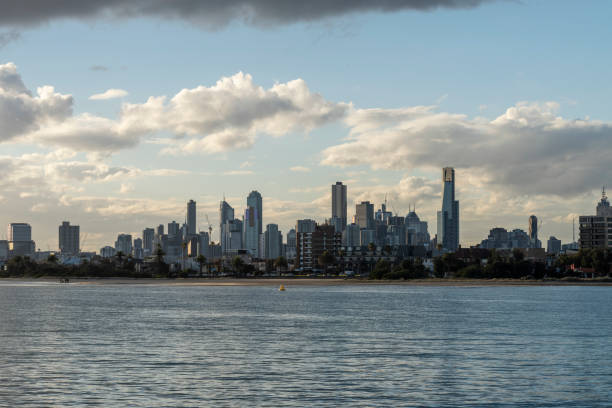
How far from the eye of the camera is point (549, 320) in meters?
109

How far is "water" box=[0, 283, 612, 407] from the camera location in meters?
47.6

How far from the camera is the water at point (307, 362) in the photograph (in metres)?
47.6

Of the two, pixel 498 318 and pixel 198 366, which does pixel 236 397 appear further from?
pixel 498 318

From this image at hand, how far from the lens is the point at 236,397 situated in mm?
47500

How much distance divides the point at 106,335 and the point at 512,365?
46.0m

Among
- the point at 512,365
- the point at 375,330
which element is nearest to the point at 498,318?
the point at 375,330

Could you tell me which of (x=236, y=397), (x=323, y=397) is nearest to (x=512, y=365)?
(x=323, y=397)

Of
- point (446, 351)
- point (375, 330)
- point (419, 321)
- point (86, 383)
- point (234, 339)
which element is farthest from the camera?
point (419, 321)

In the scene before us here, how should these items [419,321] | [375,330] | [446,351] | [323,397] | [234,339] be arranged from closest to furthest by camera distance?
[323,397], [446,351], [234,339], [375,330], [419,321]

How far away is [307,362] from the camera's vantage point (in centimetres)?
6303

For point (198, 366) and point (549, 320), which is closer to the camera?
point (198, 366)

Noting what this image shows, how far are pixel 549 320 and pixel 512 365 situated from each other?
5200 centimetres

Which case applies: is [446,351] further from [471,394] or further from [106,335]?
[106,335]

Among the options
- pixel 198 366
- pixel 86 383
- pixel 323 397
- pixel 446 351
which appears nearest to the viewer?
pixel 323 397
